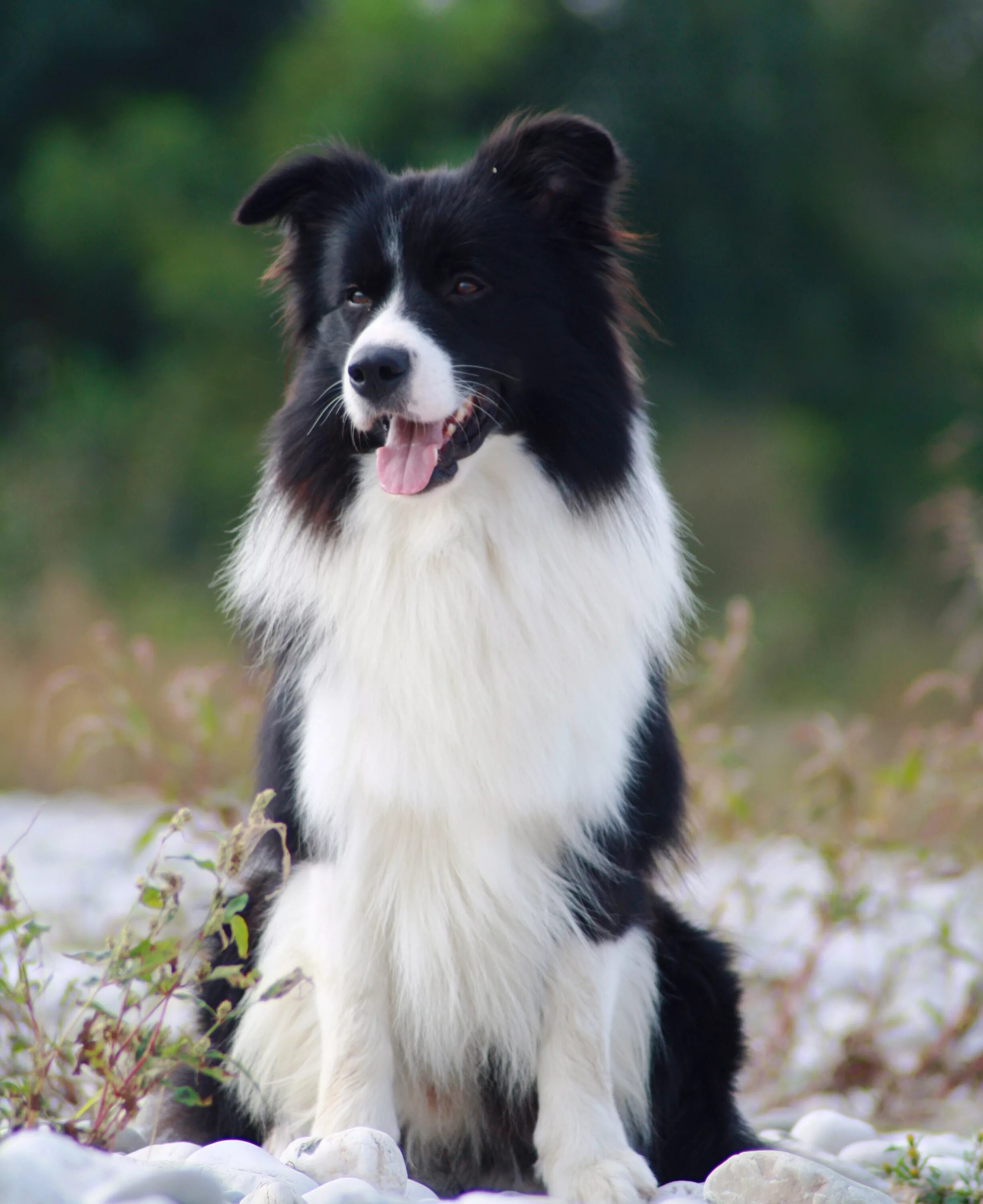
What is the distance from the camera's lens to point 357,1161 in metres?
2.62

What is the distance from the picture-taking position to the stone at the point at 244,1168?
2.44 meters

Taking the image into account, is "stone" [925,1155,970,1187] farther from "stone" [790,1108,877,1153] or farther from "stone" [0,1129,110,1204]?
"stone" [0,1129,110,1204]

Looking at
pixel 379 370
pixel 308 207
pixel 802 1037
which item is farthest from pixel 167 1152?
pixel 802 1037

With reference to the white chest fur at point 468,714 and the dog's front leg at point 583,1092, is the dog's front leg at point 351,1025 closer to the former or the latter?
the white chest fur at point 468,714

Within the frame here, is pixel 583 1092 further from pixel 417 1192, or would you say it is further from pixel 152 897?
pixel 152 897

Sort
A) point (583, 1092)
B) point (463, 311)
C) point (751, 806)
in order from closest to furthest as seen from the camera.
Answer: point (583, 1092) → point (463, 311) → point (751, 806)

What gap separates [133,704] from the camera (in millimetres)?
4332

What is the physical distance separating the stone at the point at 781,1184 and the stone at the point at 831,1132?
795 mm

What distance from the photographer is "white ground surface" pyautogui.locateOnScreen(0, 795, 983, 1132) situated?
13.9ft

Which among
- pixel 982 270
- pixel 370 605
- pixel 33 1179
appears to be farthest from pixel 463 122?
pixel 33 1179

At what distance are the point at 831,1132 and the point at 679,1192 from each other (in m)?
0.76

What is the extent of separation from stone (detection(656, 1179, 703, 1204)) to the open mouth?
1450 millimetres

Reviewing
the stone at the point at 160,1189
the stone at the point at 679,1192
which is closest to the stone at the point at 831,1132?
the stone at the point at 679,1192

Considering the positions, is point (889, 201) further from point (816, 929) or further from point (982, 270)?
point (816, 929)
